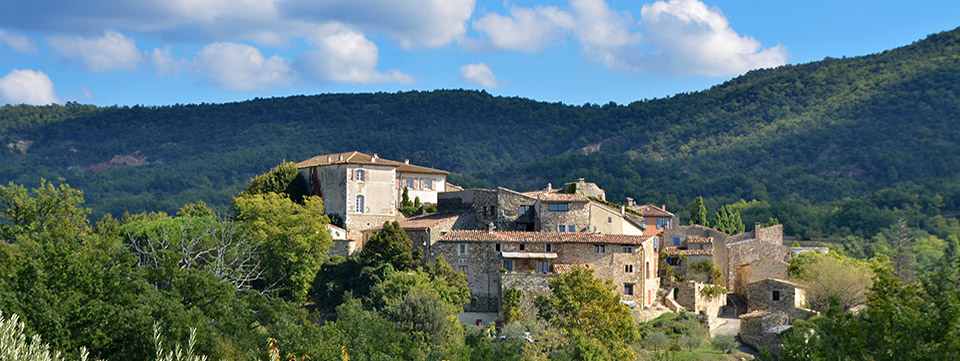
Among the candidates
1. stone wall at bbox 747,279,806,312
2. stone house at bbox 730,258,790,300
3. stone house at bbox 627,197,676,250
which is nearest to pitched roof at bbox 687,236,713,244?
stone house at bbox 730,258,790,300

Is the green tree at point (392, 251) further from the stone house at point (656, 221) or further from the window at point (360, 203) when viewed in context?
the stone house at point (656, 221)

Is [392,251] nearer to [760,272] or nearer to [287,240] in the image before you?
[287,240]

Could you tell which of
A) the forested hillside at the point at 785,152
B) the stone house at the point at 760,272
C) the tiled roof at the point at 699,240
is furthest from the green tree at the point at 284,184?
the forested hillside at the point at 785,152

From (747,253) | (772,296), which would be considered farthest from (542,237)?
(747,253)

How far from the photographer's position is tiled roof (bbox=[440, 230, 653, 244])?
54812 millimetres

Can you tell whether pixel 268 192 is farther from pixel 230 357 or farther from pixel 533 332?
pixel 230 357

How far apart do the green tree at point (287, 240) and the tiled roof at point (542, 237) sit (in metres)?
8.06

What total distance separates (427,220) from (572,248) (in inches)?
369

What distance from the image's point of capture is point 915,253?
297 feet

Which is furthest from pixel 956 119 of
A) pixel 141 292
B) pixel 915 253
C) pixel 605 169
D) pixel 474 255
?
pixel 141 292

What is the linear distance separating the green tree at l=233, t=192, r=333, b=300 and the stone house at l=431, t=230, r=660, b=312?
8.32 meters

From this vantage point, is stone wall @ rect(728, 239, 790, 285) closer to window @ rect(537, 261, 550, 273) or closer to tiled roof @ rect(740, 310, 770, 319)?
tiled roof @ rect(740, 310, 770, 319)

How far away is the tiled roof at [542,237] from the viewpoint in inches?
2158

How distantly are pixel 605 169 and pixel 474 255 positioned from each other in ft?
277
